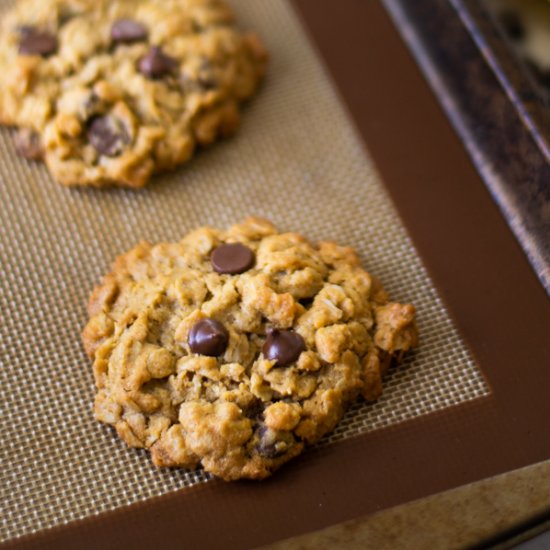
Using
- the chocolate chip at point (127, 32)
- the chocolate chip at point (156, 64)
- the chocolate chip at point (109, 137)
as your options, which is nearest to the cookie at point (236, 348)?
the chocolate chip at point (109, 137)

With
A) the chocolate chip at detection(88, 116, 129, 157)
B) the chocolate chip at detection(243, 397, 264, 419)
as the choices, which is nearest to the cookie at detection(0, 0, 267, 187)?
the chocolate chip at detection(88, 116, 129, 157)

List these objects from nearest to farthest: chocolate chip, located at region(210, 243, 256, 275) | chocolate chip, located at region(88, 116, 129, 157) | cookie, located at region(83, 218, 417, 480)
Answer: cookie, located at region(83, 218, 417, 480), chocolate chip, located at region(210, 243, 256, 275), chocolate chip, located at region(88, 116, 129, 157)

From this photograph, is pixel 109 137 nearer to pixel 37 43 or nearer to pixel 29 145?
pixel 29 145

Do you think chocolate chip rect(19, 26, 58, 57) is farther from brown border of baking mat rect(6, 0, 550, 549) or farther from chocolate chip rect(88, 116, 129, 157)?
brown border of baking mat rect(6, 0, 550, 549)

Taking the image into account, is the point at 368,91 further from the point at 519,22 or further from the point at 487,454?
the point at 487,454

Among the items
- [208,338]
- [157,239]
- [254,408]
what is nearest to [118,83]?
[157,239]

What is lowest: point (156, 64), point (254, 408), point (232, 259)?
point (254, 408)

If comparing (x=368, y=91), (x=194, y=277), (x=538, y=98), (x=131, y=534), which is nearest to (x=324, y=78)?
(x=368, y=91)
